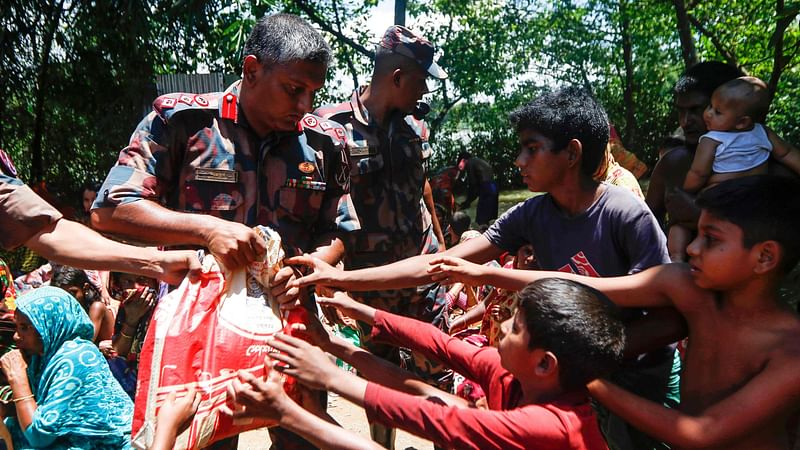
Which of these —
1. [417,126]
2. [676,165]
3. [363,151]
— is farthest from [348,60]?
[676,165]

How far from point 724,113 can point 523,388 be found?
214 cm

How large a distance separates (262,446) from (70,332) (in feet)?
5.95

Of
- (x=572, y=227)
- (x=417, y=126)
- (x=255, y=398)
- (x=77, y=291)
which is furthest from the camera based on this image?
(x=77, y=291)

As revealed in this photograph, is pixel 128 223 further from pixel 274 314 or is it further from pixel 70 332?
pixel 70 332

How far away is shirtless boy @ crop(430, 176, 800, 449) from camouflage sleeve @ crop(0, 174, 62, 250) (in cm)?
198

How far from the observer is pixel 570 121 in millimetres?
2740

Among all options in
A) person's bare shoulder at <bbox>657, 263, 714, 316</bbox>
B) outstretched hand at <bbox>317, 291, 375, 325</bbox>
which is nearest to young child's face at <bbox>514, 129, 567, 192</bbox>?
person's bare shoulder at <bbox>657, 263, 714, 316</bbox>

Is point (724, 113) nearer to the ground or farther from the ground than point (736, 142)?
farther from the ground

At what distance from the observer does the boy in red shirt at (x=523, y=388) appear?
6.44 ft

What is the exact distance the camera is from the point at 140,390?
2.15 m

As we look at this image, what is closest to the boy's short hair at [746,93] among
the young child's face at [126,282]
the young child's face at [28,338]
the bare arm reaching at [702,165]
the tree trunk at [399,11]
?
the bare arm reaching at [702,165]

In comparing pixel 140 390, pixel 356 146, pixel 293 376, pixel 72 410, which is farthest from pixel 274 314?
pixel 356 146

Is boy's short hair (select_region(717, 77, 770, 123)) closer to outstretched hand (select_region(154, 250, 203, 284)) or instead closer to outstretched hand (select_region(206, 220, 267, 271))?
outstretched hand (select_region(206, 220, 267, 271))

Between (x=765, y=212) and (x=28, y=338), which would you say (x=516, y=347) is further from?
(x=28, y=338)
